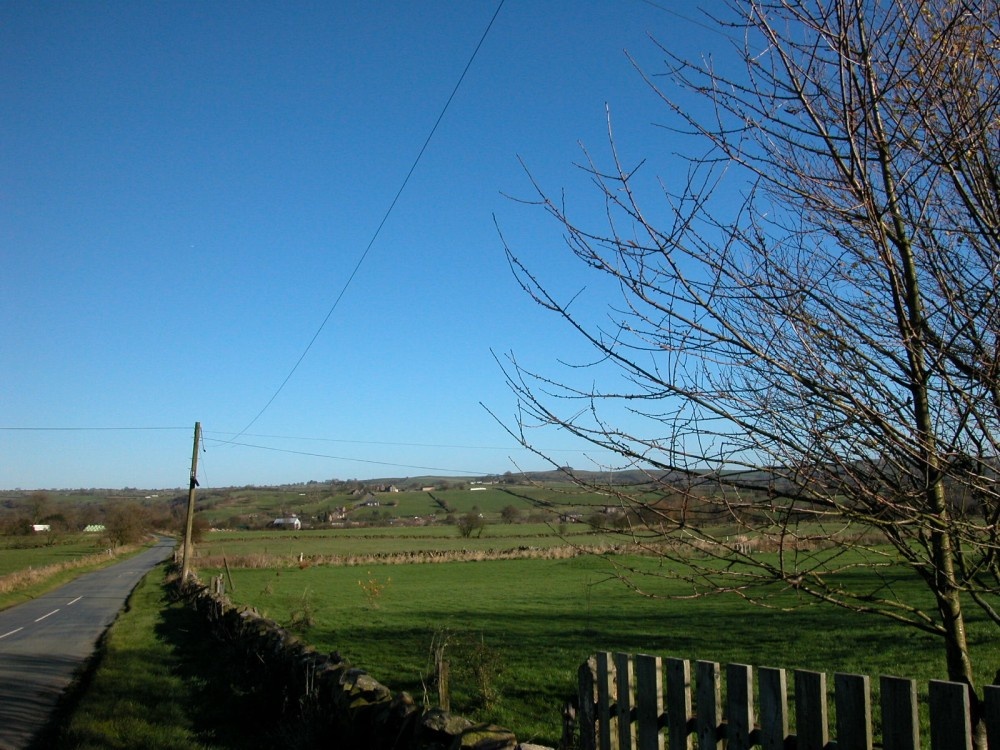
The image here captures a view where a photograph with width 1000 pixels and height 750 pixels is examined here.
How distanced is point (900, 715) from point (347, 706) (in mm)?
5584

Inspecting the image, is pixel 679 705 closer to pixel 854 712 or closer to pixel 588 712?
pixel 588 712

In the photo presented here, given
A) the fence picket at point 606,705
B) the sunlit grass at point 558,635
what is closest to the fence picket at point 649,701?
the fence picket at point 606,705

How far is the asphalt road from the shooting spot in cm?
969

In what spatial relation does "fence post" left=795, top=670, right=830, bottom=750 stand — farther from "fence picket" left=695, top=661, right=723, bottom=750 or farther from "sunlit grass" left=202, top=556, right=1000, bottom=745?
"sunlit grass" left=202, top=556, right=1000, bottom=745

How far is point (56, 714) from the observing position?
385 inches

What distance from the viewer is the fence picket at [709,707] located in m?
3.86

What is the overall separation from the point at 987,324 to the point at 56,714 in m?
11.0

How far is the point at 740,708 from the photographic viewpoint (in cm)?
375

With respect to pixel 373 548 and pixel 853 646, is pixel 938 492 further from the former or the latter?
pixel 373 548

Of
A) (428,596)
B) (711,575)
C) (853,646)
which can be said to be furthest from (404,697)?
(428,596)

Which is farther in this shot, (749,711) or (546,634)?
(546,634)

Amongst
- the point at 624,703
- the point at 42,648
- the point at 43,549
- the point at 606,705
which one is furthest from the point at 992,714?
the point at 43,549

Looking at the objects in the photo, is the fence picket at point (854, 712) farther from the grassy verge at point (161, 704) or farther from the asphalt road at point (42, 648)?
the asphalt road at point (42, 648)

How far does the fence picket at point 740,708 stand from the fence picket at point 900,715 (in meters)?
0.66
